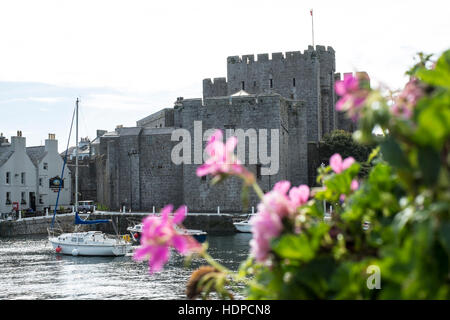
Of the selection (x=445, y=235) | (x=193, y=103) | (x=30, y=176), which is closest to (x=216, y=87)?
(x=193, y=103)

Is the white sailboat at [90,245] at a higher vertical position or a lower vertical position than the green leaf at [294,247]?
lower

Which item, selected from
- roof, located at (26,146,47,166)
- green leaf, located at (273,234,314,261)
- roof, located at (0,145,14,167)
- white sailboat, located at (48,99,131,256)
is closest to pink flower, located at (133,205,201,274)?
green leaf, located at (273,234,314,261)

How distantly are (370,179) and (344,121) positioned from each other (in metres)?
44.2

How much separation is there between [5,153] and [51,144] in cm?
364

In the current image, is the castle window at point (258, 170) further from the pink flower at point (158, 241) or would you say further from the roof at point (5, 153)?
the pink flower at point (158, 241)

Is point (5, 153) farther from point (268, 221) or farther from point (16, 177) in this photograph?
point (268, 221)

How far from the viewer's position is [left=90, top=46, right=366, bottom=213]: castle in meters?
33.0

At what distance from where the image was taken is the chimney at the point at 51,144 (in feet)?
136

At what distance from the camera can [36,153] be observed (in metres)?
41.8

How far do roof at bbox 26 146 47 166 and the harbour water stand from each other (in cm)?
1599

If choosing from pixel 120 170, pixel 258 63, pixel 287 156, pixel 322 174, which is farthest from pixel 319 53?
pixel 322 174

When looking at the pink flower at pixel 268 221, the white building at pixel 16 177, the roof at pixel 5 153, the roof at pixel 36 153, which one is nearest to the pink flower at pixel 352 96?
the pink flower at pixel 268 221

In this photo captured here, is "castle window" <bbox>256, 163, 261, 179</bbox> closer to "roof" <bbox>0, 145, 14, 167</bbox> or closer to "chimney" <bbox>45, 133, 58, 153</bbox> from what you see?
"chimney" <bbox>45, 133, 58, 153</bbox>
